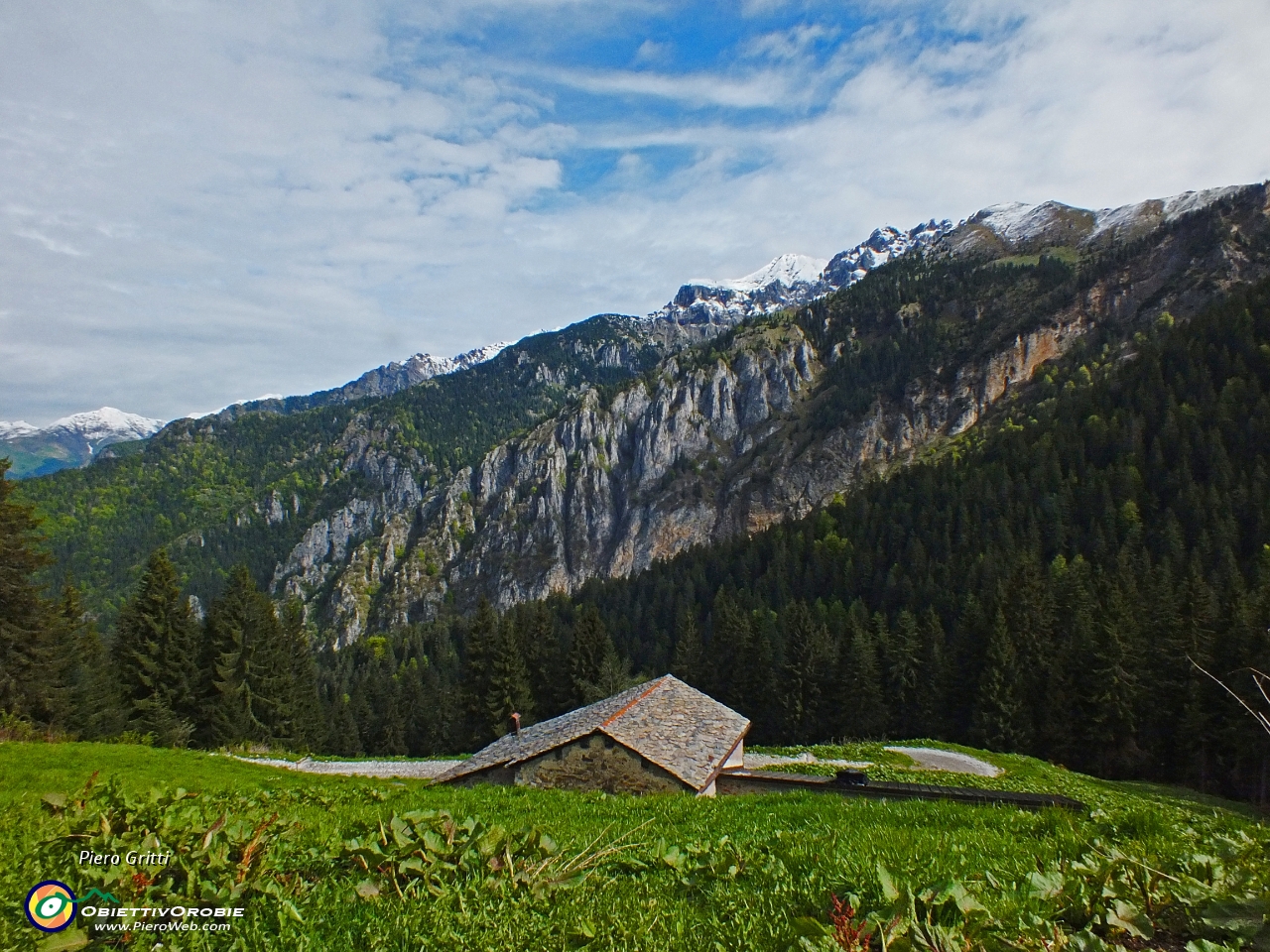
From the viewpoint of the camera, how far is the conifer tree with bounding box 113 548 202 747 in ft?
148

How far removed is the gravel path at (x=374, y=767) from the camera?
35.9 metres

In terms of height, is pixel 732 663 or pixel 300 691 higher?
pixel 300 691

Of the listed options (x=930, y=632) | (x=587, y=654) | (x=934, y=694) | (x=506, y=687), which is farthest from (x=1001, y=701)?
(x=506, y=687)

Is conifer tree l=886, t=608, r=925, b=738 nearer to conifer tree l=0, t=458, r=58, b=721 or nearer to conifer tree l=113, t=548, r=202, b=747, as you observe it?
conifer tree l=113, t=548, r=202, b=747

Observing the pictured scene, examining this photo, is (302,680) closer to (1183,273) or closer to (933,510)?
(933,510)

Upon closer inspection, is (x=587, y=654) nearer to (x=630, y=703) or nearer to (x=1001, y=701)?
(x=1001, y=701)

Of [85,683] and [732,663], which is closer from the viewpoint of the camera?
[85,683]

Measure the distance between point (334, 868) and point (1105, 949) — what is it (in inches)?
243

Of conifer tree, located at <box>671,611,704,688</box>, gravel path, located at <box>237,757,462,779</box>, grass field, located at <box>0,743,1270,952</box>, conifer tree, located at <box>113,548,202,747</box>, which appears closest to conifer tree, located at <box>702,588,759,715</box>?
conifer tree, located at <box>671,611,704,688</box>

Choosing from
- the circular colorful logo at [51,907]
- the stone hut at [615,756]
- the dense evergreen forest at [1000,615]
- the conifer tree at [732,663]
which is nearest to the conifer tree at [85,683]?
the dense evergreen forest at [1000,615]

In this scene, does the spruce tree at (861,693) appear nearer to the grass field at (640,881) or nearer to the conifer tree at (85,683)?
the conifer tree at (85,683)

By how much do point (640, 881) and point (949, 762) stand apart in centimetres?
3602

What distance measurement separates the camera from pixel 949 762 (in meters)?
36.6

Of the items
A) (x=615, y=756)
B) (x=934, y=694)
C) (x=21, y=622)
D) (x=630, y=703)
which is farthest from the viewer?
(x=934, y=694)
